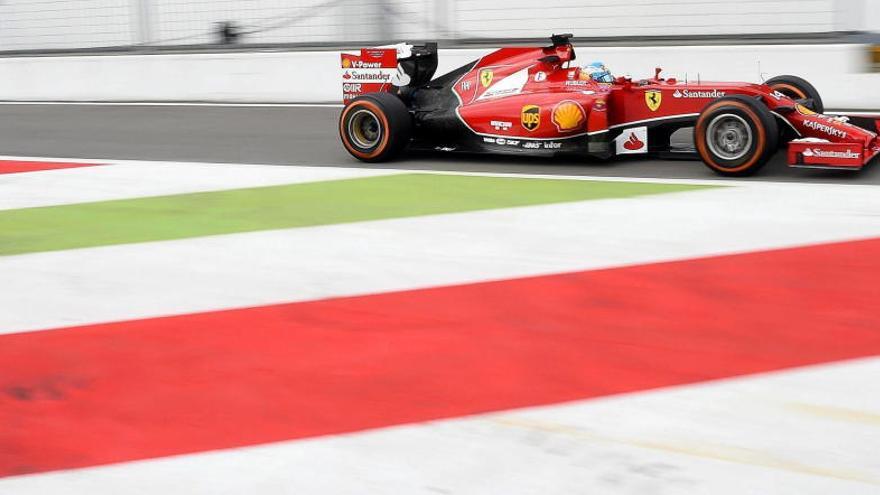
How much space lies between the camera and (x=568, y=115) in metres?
7.65

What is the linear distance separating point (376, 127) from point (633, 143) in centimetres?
193

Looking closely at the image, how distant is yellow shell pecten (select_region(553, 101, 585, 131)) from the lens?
7625mm

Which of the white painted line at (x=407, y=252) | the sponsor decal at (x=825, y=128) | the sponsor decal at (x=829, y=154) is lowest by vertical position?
the white painted line at (x=407, y=252)

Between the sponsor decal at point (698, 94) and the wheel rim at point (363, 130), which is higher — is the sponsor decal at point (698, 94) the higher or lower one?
the higher one

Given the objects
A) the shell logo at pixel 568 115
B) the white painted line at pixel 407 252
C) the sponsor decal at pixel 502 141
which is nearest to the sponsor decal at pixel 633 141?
the shell logo at pixel 568 115

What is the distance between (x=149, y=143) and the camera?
1036 cm

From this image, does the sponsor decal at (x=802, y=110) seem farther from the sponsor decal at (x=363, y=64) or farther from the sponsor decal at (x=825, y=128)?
the sponsor decal at (x=363, y=64)

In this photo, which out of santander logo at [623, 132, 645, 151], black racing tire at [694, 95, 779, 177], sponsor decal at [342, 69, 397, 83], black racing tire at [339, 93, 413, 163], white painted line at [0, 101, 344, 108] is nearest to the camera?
black racing tire at [694, 95, 779, 177]

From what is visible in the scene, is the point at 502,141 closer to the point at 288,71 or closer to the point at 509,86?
the point at 509,86

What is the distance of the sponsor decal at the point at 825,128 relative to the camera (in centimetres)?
708

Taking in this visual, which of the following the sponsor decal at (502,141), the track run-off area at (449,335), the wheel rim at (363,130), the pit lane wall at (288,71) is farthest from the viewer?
the pit lane wall at (288,71)

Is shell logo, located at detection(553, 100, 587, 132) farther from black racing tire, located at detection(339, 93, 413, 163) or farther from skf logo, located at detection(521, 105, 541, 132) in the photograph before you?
black racing tire, located at detection(339, 93, 413, 163)

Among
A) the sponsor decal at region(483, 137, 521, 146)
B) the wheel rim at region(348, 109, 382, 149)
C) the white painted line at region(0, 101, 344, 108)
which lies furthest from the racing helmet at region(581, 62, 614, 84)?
A: the white painted line at region(0, 101, 344, 108)

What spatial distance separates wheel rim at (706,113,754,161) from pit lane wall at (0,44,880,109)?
2.12 meters
